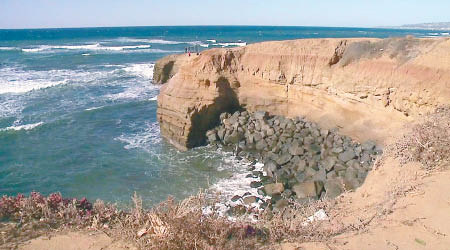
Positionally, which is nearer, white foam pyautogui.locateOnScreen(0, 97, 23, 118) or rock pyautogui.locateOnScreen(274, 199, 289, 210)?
rock pyautogui.locateOnScreen(274, 199, 289, 210)

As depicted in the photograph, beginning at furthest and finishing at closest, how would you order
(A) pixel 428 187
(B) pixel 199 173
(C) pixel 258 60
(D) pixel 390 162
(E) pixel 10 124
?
(E) pixel 10 124
(C) pixel 258 60
(B) pixel 199 173
(D) pixel 390 162
(A) pixel 428 187

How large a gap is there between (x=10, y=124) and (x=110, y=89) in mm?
9857

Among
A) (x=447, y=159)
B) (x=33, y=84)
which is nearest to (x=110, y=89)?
(x=33, y=84)

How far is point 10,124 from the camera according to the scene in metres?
19.6

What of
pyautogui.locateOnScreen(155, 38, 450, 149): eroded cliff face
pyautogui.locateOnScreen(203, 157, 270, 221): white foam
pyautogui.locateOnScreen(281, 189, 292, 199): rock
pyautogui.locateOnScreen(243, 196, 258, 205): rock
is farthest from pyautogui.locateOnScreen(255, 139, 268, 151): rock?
pyautogui.locateOnScreen(243, 196, 258, 205): rock

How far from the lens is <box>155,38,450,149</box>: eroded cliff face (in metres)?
12.2

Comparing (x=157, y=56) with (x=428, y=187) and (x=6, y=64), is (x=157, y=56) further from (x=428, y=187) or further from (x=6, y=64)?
(x=428, y=187)

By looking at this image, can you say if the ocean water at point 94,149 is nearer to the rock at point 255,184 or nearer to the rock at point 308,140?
the rock at point 255,184

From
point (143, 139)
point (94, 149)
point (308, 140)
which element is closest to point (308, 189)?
point (308, 140)

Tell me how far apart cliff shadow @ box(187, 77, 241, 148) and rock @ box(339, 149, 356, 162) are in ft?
20.2

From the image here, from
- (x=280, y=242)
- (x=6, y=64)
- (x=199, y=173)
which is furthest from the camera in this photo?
(x=6, y=64)

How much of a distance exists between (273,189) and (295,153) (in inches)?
98.4

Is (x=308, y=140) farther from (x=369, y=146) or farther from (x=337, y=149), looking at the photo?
(x=369, y=146)

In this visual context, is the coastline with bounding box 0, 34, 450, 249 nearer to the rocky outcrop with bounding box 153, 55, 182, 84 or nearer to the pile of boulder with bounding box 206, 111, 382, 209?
the pile of boulder with bounding box 206, 111, 382, 209
